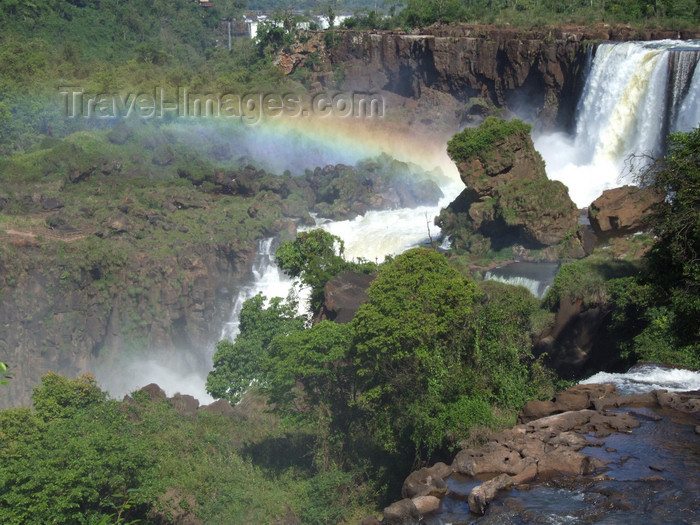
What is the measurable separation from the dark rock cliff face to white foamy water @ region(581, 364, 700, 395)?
33.1 metres

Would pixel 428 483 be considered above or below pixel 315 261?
above

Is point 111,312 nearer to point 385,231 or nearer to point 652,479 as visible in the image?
point 385,231

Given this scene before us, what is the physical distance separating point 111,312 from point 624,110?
3472cm

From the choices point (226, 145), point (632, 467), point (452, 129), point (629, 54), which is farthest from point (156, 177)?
point (632, 467)

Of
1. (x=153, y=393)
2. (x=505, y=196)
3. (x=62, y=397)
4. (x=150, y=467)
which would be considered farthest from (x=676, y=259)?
(x=505, y=196)

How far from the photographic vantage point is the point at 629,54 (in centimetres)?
5000

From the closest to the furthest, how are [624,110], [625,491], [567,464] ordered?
[625,491] → [567,464] → [624,110]

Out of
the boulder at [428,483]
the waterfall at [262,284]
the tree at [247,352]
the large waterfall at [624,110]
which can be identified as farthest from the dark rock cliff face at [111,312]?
the boulder at [428,483]

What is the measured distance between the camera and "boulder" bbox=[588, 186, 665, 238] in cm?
3256

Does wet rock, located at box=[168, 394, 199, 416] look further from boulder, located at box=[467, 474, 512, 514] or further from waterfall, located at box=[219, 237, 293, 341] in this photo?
boulder, located at box=[467, 474, 512, 514]

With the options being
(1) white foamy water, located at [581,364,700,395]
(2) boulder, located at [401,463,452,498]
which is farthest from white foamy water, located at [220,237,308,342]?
(2) boulder, located at [401,463,452,498]

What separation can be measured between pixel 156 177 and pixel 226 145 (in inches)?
493

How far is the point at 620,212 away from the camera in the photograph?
108 ft

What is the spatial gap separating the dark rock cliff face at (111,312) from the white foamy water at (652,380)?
109 ft
